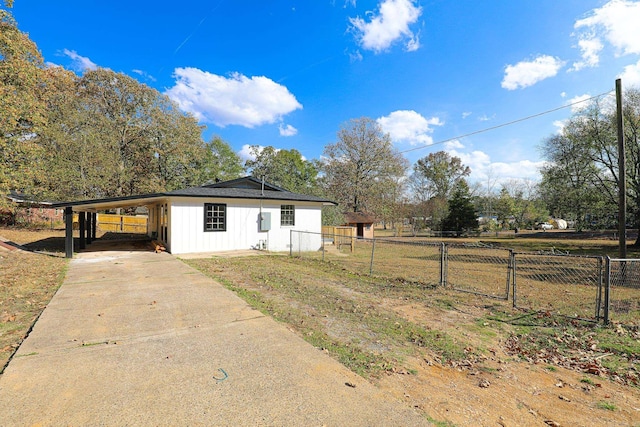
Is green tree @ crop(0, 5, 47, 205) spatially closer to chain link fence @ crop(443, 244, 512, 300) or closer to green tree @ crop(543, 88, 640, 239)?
chain link fence @ crop(443, 244, 512, 300)

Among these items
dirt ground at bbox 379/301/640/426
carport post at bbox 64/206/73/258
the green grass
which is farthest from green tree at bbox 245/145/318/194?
dirt ground at bbox 379/301/640/426

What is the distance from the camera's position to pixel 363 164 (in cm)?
3106

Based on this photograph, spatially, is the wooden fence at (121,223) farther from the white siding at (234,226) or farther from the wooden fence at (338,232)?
the wooden fence at (338,232)

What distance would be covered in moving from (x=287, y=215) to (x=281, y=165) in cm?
2920

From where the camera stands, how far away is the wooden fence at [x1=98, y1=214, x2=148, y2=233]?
2720 cm

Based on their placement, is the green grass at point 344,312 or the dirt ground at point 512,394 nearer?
the dirt ground at point 512,394

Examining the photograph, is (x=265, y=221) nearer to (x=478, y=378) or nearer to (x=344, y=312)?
(x=344, y=312)

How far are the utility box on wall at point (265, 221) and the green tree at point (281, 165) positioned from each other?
88.2ft

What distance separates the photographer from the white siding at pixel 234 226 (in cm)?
Result: 1269

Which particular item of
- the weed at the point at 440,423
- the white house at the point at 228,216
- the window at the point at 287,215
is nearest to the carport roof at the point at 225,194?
the white house at the point at 228,216

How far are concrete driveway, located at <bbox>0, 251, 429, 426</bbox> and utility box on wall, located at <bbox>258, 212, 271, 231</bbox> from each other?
9501 millimetres

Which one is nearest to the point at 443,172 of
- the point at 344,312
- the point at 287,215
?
the point at 287,215

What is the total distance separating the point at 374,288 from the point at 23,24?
24.6 metres

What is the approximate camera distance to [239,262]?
10.7 m
